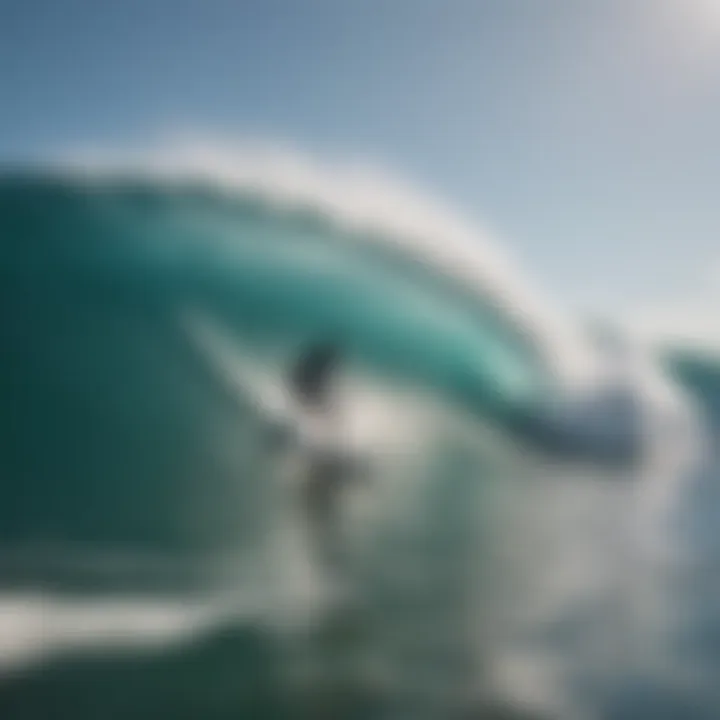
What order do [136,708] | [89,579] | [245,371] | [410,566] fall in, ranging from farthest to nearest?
[245,371], [410,566], [89,579], [136,708]

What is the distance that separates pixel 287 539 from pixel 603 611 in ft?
2.63

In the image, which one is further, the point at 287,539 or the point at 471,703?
the point at 287,539

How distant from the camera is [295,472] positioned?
2.21m

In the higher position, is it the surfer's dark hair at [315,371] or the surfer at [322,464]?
the surfer's dark hair at [315,371]

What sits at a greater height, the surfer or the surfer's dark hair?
the surfer's dark hair

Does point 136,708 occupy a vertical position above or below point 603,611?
below

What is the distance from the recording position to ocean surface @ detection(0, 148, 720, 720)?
6.56 ft

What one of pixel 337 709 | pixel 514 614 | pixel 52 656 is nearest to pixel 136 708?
pixel 52 656

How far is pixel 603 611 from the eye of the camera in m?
2.19

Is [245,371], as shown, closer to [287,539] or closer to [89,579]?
[287,539]

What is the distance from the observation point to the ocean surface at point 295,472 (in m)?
2.00

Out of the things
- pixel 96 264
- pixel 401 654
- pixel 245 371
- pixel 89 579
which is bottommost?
pixel 401 654

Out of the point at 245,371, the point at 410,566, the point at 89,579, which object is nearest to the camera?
the point at 89,579

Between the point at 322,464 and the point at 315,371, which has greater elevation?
the point at 315,371
